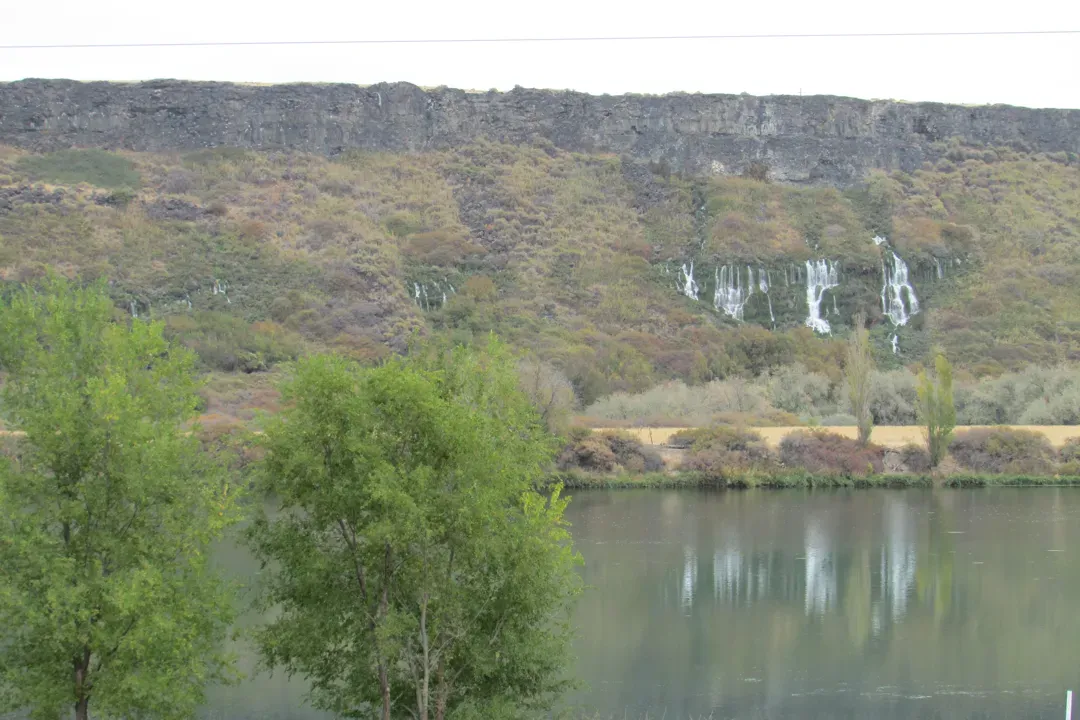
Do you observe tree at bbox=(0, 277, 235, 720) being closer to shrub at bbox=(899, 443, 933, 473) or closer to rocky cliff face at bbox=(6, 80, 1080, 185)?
shrub at bbox=(899, 443, 933, 473)

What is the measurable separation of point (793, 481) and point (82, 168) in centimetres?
5628

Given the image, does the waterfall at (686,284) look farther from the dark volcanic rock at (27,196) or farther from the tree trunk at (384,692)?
the tree trunk at (384,692)

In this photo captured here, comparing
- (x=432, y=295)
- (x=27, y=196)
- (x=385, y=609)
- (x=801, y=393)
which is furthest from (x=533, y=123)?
(x=385, y=609)

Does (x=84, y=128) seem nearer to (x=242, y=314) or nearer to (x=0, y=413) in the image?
(x=242, y=314)

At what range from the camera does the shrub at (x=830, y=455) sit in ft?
144

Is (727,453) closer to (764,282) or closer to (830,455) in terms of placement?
(830,455)

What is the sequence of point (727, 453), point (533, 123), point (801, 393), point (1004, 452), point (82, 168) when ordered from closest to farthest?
point (727, 453)
point (1004, 452)
point (801, 393)
point (82, 168)
point (533, 123)

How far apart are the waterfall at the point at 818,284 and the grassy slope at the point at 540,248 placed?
0.76 m

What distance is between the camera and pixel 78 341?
1316 cm

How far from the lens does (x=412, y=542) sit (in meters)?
12.9

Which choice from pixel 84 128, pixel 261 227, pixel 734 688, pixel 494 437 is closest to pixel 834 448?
pixel 734 688

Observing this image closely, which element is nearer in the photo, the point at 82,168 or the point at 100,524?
the point at 100,524

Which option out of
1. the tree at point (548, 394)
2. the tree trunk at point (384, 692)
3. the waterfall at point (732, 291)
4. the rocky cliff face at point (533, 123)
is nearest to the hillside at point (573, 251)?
the waterfall at point (732, 291)

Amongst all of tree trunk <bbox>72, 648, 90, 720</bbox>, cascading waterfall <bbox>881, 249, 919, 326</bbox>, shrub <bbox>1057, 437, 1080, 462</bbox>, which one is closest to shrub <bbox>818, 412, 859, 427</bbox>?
shrub <bbox>1057, 437, 1080, 462</bbox>
